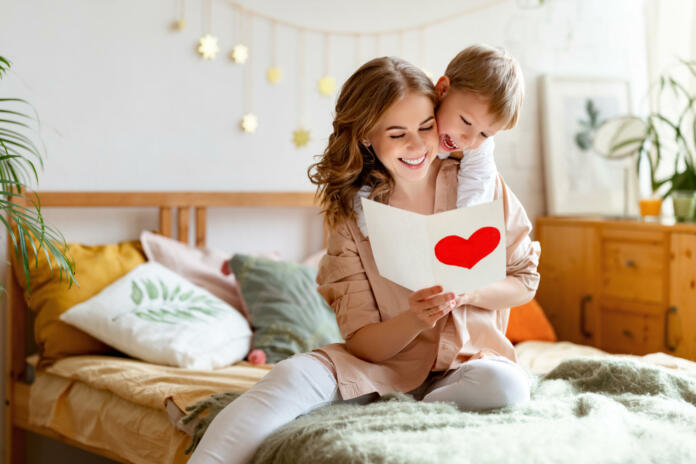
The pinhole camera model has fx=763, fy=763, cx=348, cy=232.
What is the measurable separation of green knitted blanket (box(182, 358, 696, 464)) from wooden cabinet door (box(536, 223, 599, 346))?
1.36 meters

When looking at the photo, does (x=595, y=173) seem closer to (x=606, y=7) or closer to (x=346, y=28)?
(x=606, y=7)

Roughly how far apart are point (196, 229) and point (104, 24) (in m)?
0.67

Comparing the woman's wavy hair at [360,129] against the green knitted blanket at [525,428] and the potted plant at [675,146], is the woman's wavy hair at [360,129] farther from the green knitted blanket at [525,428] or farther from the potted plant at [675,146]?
A: the potted plant at [675,146]

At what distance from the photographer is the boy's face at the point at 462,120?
1.42m

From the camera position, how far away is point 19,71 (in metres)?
2.13

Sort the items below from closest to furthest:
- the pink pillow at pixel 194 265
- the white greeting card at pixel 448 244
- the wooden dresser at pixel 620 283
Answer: the white greeting card at pixel 448 244 → the pink pillow at pixel 194 265 → the wooden dresser at pixel 620 283

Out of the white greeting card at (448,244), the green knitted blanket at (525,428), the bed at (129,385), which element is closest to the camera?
the green knitted blanket at (525,428)

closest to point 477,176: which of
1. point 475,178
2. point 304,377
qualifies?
point 475,178

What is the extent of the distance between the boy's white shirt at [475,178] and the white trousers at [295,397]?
31 centimetres

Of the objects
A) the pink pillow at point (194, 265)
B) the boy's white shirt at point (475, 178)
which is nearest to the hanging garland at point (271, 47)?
the pink pillow at point (194, 265)

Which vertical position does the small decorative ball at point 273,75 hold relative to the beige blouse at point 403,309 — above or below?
above

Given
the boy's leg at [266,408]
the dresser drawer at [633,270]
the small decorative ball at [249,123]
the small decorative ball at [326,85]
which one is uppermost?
the small decorative ball at [326,85]

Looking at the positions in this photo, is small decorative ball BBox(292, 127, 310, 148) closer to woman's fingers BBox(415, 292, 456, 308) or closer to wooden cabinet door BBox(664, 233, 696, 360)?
wooden cabinet door BBox(664, 233, 696, 360)

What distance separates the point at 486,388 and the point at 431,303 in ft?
0.63
